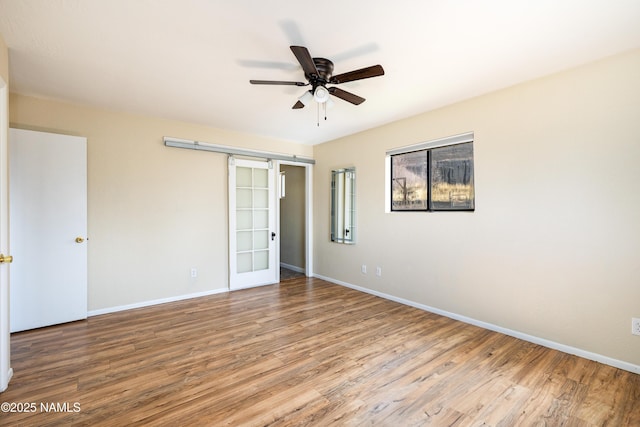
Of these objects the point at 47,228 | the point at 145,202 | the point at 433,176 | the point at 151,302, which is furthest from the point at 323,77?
the point at 151,302

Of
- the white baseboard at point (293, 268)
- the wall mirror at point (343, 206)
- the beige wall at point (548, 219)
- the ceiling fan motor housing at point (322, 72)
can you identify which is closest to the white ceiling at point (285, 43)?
the ceiling fan motor housing at point (322, 72)

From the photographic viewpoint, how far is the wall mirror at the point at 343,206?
4.70 m

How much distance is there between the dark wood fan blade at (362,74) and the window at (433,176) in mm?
1643

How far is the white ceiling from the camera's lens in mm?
1806

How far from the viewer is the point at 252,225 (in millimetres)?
4797

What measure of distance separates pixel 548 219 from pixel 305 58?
256 centimetres

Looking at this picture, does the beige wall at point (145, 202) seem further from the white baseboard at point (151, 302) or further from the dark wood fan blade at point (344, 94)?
the dark wood fan blade at point (344, 94)

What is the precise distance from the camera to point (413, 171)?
3.90 meters

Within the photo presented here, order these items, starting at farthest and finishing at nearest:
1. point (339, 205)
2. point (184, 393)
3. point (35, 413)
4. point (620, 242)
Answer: point (339, 205), point (620, 242), point (184, 393), point (35, 413)

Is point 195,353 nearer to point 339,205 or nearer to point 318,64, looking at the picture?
point 318,64

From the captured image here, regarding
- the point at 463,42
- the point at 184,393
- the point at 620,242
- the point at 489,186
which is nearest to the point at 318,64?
the point at 463,42

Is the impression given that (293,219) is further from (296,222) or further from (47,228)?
(47,228)

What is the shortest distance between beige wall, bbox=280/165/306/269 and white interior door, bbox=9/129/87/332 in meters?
3.51

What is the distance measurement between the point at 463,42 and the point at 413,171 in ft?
6.26
